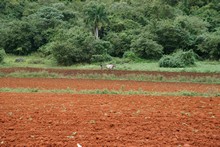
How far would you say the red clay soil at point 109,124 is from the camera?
7.11 meters

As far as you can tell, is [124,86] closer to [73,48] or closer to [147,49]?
[73,48]

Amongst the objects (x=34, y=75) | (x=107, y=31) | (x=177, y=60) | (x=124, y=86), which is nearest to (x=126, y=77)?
(x=124, y=86)

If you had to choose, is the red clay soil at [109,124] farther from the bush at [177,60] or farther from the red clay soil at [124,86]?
the bush at [177,60]

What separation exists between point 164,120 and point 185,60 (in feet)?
95.7

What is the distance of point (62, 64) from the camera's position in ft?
128

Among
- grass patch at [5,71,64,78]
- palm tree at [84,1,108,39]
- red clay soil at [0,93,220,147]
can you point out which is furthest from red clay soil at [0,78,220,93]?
palm tree at [84,1,108,39]

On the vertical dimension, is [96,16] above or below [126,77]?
above

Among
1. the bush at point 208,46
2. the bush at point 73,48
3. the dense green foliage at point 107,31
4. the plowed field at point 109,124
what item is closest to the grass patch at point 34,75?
the bush at point 73,48

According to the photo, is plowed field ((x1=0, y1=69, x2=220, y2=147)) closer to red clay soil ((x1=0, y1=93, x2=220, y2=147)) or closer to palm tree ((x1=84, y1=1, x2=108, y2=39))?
red clay soil ((x1=0, y1=93, x2=220, y2=147))

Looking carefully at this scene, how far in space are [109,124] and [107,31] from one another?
45.5m

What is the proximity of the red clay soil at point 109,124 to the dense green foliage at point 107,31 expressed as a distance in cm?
2776

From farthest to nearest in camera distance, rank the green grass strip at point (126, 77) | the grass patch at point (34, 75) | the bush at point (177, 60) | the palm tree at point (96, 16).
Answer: the palm tree at point (96, 16) < the bush at point (177, 60) < the grass patch at point (34, 75) < the green grass strip at point (126, 77)

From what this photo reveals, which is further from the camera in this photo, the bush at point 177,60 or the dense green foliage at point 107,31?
the dense green foliage at point 107,31

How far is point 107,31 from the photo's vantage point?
53250mm
